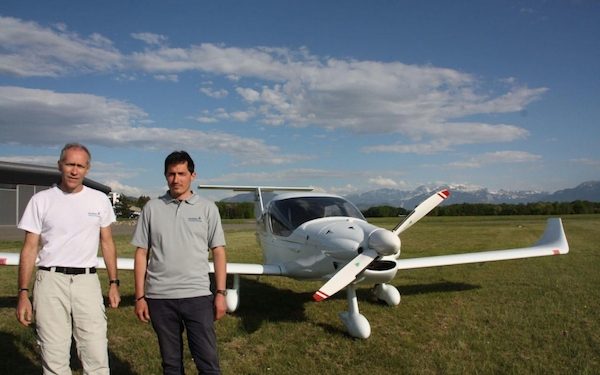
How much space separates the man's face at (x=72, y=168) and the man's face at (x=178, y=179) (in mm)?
584

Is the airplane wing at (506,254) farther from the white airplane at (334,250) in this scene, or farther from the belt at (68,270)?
the belt at (68,270)

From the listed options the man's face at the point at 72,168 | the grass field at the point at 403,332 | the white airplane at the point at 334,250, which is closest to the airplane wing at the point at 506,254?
the white airplane at the point at 334,250

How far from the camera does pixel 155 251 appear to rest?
3.35 m

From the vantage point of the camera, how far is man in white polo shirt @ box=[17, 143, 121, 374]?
3.18 meters

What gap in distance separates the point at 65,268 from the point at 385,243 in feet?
11.3

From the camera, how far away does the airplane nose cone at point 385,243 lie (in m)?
5.43

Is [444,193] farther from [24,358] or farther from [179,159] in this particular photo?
[24,358]

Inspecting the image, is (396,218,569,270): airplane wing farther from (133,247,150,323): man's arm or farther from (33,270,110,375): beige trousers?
(33,270,110,375): beige trousers

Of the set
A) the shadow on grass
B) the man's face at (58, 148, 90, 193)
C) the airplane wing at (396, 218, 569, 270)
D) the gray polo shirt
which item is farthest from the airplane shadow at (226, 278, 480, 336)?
the man's face at (58, 148, 90, 193)

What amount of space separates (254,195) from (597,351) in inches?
311

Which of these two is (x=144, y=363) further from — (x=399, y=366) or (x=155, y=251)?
(x=399, y=366)

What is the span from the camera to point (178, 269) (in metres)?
3.30

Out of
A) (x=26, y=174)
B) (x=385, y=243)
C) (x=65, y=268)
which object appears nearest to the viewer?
(x=65, y=268)

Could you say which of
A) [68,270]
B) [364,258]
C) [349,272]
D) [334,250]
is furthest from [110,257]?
[334,250]
